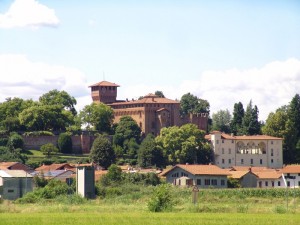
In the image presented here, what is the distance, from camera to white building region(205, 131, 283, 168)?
10412 cm

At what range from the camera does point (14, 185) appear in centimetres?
6750

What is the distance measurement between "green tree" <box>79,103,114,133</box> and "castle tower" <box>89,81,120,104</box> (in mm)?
10661

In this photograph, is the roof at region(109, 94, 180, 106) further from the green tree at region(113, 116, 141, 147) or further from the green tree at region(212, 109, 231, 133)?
the green tree at region(212, 109, 231, 133)

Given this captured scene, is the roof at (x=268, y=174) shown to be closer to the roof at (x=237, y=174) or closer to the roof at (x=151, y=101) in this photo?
the roof at (x=237, y=174)

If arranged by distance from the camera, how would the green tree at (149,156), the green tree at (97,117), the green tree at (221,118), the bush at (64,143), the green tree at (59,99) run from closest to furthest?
the green tree at (149,156) → the bush at (64,143) → the green tree at (97,117) → the green tree at (59,99) → the green tree at (221,118)

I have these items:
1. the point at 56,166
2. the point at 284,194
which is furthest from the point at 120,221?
the point at 56,166

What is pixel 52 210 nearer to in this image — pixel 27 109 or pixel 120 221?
pixel 120 221

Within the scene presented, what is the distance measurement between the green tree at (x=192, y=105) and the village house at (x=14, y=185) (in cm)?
6449

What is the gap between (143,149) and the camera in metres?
97.6

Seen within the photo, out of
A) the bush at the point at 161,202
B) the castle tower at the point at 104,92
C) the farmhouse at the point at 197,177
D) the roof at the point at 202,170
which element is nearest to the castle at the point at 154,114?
the castle tower at the point at 104,92

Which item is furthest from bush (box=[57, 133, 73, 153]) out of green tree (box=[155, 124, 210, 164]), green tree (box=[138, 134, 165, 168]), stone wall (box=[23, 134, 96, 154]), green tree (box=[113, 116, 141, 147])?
green tree (box=[138, 134, 165, 168])

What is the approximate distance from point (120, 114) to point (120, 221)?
85983mm

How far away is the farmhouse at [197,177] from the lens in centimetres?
8000

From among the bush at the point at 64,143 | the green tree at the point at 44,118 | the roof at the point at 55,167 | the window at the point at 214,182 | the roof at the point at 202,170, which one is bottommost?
the window at the point at 214,182
